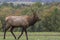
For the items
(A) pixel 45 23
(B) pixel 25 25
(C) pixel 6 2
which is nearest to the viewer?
(B) pixel 25 25

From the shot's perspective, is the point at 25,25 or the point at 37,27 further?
the point at 37,27

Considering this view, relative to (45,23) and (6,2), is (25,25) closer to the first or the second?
(45,23)

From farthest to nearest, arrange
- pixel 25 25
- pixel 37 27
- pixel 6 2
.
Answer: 1. pixel 6 2
2. pixel 37 27
3. pixel 25 25

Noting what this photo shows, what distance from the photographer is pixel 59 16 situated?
139 feet

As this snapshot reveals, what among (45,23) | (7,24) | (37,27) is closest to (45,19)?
(45,23)

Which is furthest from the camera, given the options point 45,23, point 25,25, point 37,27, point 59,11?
point 59,11

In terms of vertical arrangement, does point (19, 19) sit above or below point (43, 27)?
above

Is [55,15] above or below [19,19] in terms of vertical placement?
below

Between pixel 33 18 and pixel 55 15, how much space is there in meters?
23.5

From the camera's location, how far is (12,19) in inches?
759

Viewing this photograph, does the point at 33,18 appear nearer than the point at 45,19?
Yes

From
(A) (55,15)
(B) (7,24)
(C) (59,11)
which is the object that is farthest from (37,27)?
(B) (7,24)

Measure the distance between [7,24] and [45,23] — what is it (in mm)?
21243

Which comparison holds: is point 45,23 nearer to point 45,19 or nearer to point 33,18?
point 45,19
